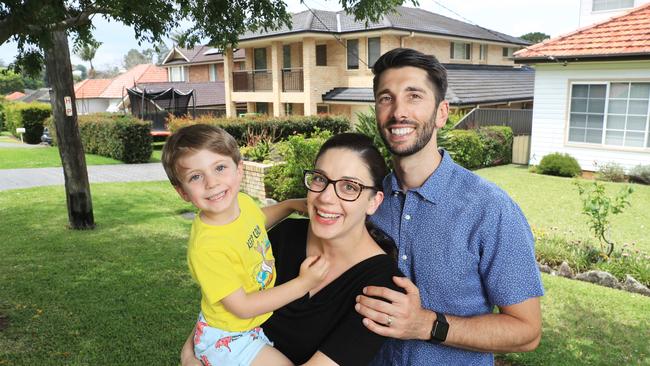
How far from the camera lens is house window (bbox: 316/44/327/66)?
97.7 feet

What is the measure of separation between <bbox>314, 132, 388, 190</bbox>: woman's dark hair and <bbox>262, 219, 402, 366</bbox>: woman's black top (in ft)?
1.13

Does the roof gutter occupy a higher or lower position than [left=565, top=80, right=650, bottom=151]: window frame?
higher

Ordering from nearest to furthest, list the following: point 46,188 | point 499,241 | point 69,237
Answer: point 499,241 < point 69,237 < point 46,188

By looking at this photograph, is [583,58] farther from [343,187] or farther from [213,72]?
[213,72]

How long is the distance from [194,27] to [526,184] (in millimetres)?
11231

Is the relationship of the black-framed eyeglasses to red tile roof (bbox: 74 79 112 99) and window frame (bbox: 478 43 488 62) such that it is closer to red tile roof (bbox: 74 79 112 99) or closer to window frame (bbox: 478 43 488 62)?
window frame (bbox: 478 43 488 62)

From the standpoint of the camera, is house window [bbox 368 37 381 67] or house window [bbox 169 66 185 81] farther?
house window [bbox 169 66 185 81]

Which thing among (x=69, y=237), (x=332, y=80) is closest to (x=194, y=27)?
(x=69, y=237)

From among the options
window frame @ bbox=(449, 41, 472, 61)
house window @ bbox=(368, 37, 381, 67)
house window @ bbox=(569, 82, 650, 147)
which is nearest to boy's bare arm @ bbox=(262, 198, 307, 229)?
house window @ bbox=(569, 82, 650, 147)

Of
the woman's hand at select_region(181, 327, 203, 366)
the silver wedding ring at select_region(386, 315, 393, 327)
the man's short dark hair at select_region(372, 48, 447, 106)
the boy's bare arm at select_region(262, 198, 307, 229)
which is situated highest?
the man's short dark hair at select_region(372, 48, 447, 106)

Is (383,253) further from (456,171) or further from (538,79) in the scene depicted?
(538,79)

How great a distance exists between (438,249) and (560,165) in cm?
1632

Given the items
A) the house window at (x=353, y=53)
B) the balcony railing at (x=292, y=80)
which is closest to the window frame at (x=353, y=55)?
the house window at (x=353, y=53)

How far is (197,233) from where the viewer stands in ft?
7.71
